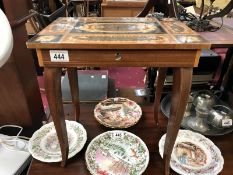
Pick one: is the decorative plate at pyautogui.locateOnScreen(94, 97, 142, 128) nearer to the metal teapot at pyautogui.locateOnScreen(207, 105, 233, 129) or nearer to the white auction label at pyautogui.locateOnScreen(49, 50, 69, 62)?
the metal teapot at pyautogui.locateOnScreen(207, 105, 233, 129)

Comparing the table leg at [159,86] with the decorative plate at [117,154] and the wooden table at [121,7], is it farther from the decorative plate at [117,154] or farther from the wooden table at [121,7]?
the wooden table at [121,7]

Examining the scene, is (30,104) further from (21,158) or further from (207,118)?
(207,118)

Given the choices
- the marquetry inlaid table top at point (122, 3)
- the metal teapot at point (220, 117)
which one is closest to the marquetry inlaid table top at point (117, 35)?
the metal teapot at point (220, 117)

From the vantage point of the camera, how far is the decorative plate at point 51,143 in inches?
28.6

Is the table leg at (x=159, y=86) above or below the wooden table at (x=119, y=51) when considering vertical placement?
below

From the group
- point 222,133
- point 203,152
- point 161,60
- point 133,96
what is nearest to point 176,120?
point 161,60

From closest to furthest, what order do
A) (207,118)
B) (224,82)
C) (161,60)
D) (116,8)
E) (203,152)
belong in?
(161,60), (203,152), (207,118), (224,82), (116,8)

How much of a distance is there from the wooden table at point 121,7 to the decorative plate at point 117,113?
1.39 metres

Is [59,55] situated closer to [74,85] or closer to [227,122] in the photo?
[74,85]

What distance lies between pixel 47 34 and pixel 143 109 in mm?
Result: 629

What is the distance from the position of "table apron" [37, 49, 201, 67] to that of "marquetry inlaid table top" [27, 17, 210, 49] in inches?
0.7

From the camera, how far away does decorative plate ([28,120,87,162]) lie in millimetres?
728

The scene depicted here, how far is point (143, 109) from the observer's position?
1009 millimetres

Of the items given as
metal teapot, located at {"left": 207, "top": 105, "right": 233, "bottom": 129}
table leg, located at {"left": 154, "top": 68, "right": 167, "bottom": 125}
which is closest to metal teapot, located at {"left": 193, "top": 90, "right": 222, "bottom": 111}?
metal teapot, located at {"left": 207, "top": 105, "right": 233, "bottom": 129}
